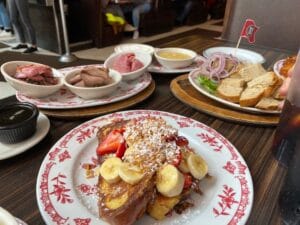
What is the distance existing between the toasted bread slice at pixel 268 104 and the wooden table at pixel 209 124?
89 millimetres

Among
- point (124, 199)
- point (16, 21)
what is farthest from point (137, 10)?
point (124, 199)

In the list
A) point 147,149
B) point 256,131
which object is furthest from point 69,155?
point 256,131

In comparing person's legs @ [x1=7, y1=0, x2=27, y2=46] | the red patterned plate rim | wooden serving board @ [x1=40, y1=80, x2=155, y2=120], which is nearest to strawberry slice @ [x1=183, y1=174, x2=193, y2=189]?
wooden serving board @ [x1=40, y1=80, x2=155, y2=120]

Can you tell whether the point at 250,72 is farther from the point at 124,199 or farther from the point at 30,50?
the point at 30,50

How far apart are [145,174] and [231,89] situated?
0.69m

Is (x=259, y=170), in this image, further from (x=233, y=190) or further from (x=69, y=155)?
(x=69, y=155)

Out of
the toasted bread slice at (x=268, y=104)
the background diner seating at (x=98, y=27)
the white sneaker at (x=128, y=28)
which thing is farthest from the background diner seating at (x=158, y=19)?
the toasted bread slice at (x=268, y=104)

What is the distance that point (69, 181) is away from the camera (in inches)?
27.3

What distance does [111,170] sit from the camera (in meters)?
0.67

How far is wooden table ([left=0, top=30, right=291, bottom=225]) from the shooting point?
0.64 metres

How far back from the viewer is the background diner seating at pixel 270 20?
2.49m

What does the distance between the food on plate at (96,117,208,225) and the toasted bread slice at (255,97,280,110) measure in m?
0.45

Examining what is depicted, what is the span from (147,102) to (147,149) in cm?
49

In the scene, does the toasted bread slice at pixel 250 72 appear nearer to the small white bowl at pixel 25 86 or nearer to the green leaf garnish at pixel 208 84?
the green leaf garnish at pixel 208 84
